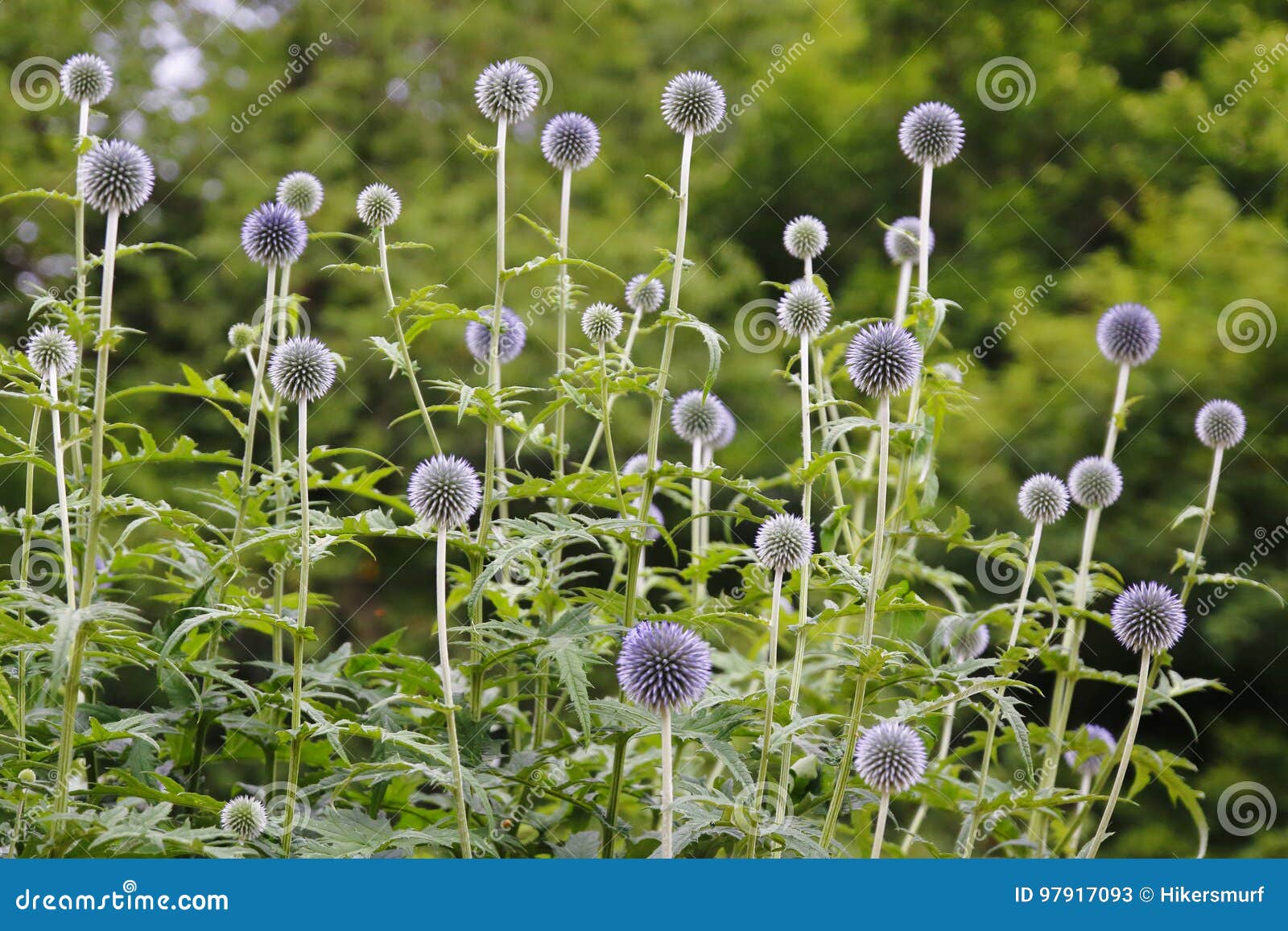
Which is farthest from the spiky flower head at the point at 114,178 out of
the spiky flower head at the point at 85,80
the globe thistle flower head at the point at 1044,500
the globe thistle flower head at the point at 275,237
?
the globe thistle flower head at the point at 1044,500

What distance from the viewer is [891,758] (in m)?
2.28

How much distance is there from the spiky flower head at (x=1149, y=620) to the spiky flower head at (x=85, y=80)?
2.60 metres

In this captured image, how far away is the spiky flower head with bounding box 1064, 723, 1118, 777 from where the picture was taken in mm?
3141

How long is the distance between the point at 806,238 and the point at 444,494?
133 cm

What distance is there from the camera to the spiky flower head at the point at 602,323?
9.94 feet

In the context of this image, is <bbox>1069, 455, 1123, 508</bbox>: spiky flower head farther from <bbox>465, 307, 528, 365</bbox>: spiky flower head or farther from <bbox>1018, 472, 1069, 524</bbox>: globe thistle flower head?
<bbox>465, 307, 528, 365</bbox>: spiky flower head

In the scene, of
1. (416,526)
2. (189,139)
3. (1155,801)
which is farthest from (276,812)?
(189,139)

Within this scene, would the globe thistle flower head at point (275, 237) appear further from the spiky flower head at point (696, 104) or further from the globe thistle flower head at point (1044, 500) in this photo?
the globe thistle flower head at point (1044, 500)

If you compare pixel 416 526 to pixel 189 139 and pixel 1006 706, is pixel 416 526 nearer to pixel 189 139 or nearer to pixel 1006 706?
pixel 1006 706

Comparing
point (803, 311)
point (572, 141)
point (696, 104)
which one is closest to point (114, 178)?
point (572, 141)

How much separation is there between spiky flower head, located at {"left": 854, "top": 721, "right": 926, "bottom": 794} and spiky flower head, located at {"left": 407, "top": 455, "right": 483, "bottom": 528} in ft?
2.99

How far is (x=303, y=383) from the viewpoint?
8.34 feet

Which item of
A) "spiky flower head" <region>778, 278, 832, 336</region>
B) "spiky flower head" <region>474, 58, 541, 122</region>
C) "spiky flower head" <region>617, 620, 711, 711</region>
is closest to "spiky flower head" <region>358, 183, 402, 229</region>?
"spiky flower head" <region>474, 58, 541, 122</region>

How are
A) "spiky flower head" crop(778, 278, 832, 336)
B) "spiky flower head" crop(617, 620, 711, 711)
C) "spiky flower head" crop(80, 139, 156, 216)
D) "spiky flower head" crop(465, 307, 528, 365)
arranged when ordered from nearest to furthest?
1. "spiky flower head" crop(617, 620, 711, 711)
2. "spiky flower head" crop(80, 139, 156, 216)
3. "spiky flower head" crop(778, 278, 832, 336)
4. "spiky flower head" crop(465, 307, 528, 365)
